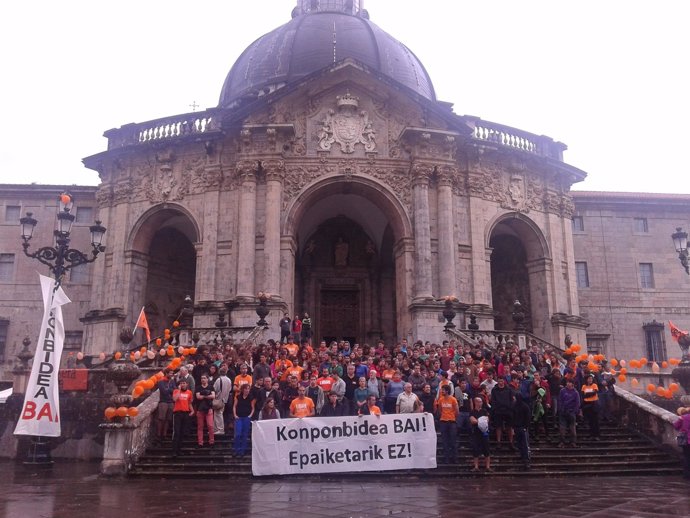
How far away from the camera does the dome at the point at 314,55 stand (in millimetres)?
34375

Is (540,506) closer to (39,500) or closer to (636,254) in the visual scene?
(39,500)

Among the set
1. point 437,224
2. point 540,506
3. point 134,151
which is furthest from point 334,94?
point 540,506

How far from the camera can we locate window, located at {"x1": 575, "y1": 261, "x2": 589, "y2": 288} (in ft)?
114

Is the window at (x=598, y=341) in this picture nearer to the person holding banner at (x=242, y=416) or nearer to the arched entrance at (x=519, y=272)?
the arched entrance at (x=519, y=272)

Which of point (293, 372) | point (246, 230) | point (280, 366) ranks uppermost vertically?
point (246, 230)

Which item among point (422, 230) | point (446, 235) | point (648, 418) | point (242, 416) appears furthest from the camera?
point (446, 235)

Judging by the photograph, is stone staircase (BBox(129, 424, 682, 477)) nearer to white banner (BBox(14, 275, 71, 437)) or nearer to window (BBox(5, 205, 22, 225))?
white banner (BBox(14, 275, 71, 437))

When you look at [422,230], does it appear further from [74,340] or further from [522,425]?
[74,340]

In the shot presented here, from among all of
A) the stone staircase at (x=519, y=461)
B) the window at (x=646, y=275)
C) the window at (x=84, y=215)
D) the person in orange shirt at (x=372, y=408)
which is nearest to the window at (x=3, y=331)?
the window at (x=84, y=215)

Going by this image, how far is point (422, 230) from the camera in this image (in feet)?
88.7

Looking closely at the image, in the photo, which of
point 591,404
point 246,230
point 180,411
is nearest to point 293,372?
point 180,411

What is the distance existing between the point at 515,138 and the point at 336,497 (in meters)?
24.3

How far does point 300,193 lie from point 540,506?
19.8 meters

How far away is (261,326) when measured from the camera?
23031mm
